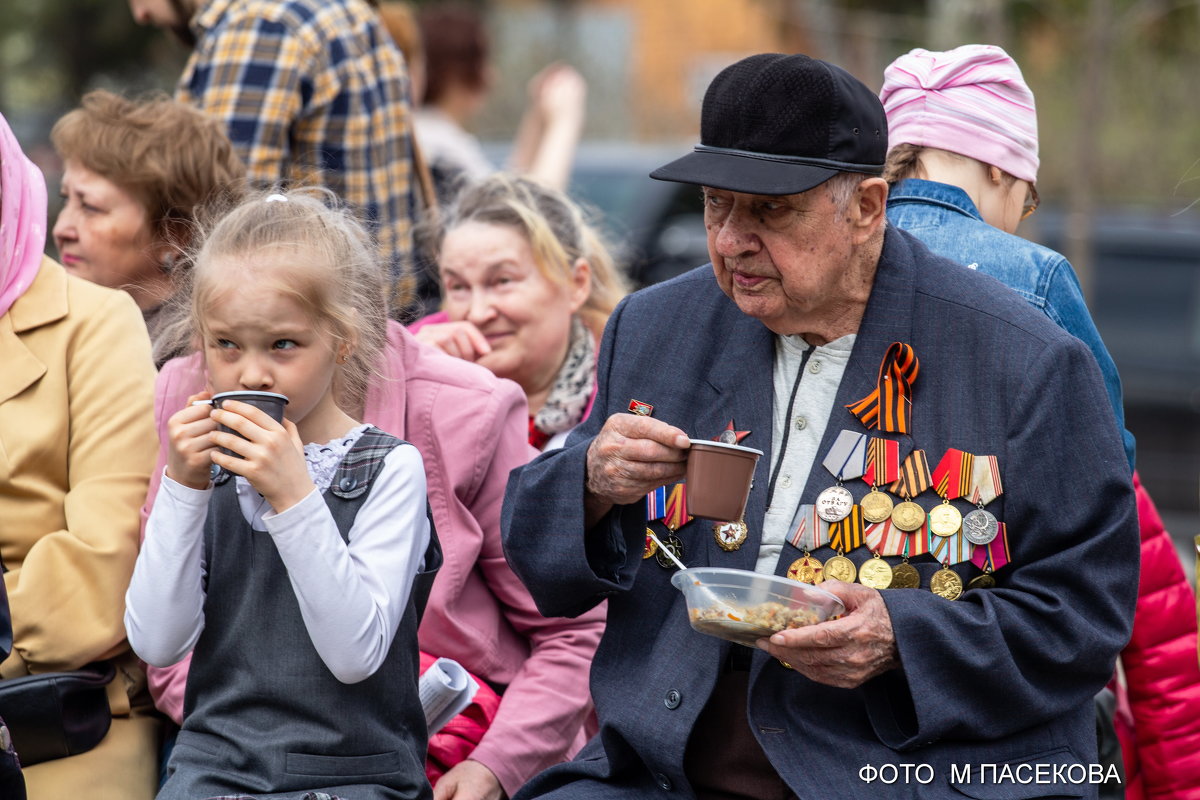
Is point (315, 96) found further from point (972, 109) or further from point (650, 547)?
point (650, 547)

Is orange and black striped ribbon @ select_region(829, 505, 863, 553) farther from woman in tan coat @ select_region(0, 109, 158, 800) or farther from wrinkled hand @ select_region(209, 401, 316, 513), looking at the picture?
woman in tan coat @ select_region(0, 109, 158, 800)

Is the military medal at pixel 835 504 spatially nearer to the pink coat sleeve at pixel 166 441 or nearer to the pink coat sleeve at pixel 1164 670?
the pink coat sleeve at pixel 1164 670

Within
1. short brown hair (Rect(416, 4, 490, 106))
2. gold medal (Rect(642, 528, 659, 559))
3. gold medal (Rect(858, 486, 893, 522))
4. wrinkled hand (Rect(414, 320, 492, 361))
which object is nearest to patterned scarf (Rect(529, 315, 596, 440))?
wrinkled hand (Rect(414, 320, 492, 361))

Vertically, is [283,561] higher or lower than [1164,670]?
higher

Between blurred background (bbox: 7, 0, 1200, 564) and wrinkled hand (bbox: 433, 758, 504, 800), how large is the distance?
1266 mm

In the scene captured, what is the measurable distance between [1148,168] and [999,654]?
13.4 meters

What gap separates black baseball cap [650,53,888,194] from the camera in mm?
2559

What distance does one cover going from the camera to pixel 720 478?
7.81ft

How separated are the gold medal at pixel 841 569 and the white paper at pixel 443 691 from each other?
77 centimetres

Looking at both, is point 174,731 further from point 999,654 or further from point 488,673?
point 999,654

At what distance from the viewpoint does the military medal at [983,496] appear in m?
2.57

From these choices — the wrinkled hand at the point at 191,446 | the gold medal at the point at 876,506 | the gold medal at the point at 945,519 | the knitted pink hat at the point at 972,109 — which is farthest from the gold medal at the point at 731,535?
the knitted pink hat at the point at 972,109

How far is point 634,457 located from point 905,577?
536 millimetres

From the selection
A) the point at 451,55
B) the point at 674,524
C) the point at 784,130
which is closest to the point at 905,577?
the point at 674,524
